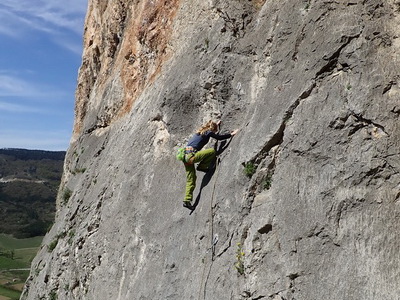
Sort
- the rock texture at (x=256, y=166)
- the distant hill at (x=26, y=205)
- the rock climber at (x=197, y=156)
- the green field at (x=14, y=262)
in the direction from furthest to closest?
1. the distant hill at (x=26, y=205)
2. the green field at (x=14, y=262)
3. the rock climber at (x=197, y=156)
4. the rock texture at (x=256, y=166)

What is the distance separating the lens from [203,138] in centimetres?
1002

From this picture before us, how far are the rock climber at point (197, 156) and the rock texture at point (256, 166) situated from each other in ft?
0.81

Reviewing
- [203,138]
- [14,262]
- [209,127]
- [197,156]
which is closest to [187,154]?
[197,156]

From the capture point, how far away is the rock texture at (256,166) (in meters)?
6.67

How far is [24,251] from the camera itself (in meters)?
111

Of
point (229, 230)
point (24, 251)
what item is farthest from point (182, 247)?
point (24, 251)

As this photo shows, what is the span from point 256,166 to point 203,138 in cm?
214

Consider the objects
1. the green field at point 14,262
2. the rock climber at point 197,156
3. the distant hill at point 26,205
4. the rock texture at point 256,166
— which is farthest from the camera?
the distant hill at point 26,205

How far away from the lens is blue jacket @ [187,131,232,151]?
973 centimetres

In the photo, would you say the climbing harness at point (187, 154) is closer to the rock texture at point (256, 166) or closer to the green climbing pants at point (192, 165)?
the green climbing pants at point (192, 165)

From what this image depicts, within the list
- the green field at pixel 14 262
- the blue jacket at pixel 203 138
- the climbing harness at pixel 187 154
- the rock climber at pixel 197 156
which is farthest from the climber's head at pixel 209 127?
the green field at pixel 14 262

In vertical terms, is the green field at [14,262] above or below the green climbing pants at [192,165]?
below

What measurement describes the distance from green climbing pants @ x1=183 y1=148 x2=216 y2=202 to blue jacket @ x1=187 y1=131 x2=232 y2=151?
0.76ft

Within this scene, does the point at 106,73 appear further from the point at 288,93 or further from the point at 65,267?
the point at 288,93
